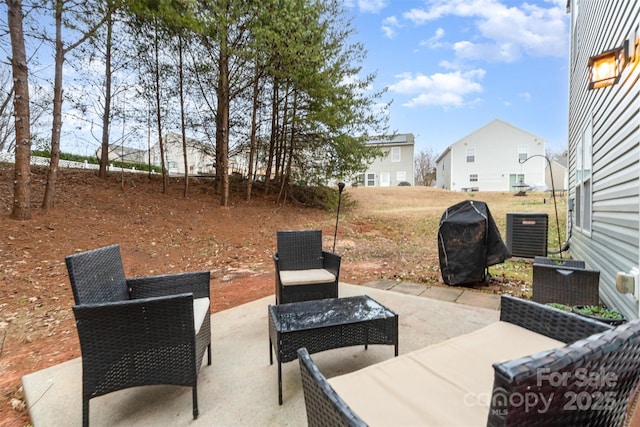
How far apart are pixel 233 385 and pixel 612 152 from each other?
437cm

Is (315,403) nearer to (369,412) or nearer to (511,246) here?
(369,412)

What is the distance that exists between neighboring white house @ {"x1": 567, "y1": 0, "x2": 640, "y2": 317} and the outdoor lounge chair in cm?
151

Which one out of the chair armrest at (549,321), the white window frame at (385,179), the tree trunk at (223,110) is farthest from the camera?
the white window frame at (385,179)

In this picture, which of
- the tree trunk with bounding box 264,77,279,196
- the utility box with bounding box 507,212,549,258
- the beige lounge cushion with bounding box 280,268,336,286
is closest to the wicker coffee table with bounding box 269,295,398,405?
the beige lounge cushion with bounding box 280,268,336,286

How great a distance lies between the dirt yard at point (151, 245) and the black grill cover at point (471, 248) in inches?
12.8

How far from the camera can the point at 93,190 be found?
28.1 ft

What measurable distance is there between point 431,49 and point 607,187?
8482mm

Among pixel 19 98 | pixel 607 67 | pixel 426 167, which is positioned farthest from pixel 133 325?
pixel 426 167

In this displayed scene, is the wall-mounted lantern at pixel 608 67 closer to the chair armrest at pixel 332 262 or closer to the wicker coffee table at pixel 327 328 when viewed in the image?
the wicker coffee table at pixel 327 328

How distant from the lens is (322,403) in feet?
3.29

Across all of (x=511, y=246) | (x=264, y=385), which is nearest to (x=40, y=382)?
(x=264, y=385)

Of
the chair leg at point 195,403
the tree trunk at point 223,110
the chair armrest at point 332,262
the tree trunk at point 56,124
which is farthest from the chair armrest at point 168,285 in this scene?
the tree trunk at point 223,110

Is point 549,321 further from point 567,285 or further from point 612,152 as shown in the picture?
point 612,152

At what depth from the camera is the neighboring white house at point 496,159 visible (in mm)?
21812
